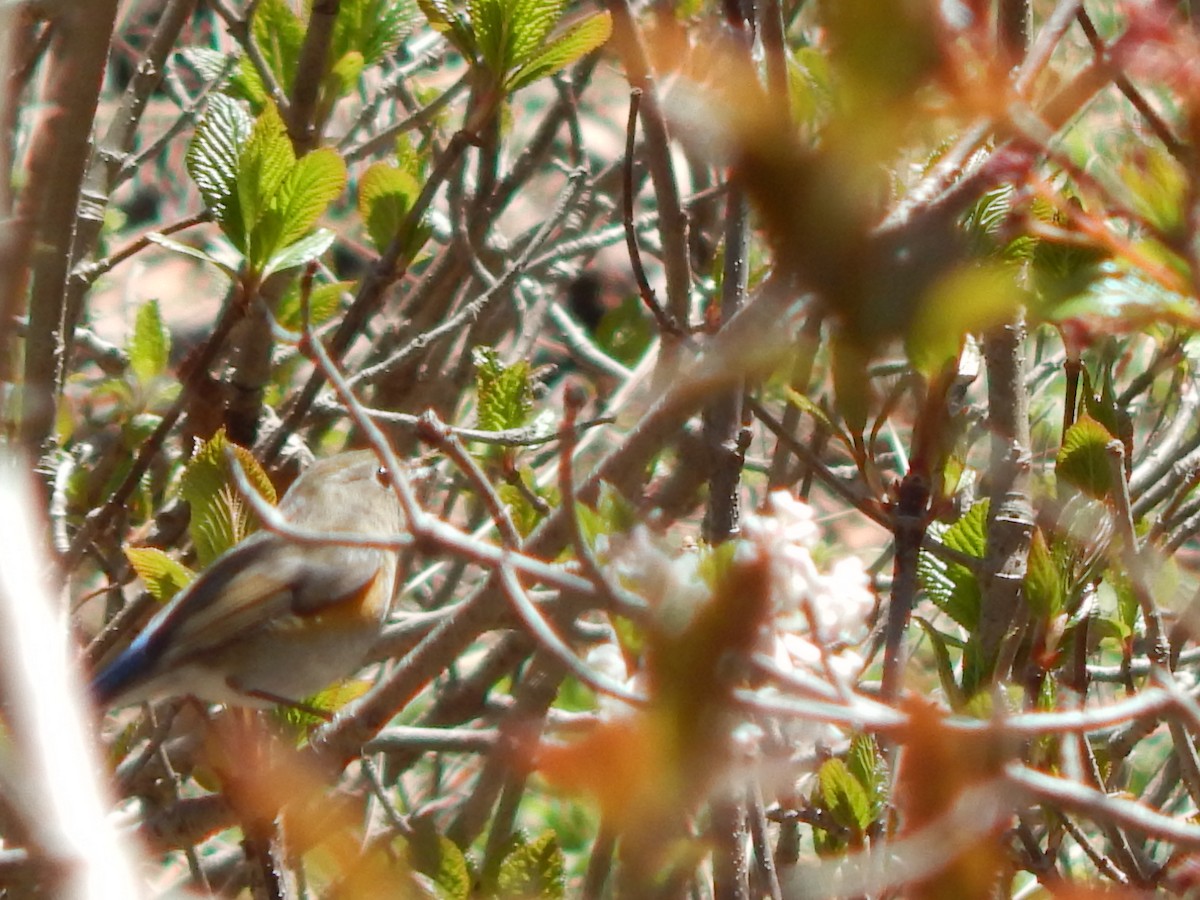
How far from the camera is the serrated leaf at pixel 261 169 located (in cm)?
173

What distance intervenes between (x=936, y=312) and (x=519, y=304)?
221 cm

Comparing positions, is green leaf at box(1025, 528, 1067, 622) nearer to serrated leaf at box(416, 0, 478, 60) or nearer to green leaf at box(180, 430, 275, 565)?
green leaf at box(180, 430, 275, 565)

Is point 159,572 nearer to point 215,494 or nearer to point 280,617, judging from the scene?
point 215,494

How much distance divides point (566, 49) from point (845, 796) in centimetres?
100

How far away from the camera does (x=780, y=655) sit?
1.05 m

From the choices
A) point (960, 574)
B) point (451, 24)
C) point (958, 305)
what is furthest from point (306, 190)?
point (958, 305)

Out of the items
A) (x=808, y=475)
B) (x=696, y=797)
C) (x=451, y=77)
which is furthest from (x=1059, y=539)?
(x=451, y=77)

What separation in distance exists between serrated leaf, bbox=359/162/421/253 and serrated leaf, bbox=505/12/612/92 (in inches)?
18.8

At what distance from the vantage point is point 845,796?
4.51 ft

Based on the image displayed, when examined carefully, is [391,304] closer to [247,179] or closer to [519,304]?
[519,304]

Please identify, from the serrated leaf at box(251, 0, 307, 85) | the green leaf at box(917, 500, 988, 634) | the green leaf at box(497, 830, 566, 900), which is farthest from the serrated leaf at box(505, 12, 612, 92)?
the green leaf at box(497, 830, 566, 900)

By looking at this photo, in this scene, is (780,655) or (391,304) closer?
(780,655)

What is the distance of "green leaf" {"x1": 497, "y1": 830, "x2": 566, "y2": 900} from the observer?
4.80ft

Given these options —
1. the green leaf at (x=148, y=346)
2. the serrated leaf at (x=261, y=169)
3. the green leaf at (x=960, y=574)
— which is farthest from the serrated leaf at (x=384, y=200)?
the green leaf at (x=960, y=574)
